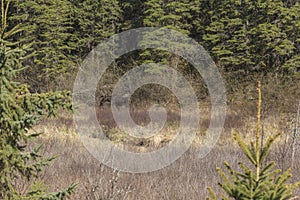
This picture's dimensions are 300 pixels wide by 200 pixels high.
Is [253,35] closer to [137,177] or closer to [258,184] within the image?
[137,177]

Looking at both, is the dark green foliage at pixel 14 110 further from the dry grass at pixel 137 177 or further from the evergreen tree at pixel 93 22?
the evergreen tree at pixel 93 22

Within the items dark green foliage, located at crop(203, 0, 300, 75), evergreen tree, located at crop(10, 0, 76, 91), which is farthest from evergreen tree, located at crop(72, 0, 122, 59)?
dark green foliage, located at crop(203, 0, 300, 75)

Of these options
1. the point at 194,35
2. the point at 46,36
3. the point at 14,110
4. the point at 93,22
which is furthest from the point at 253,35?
the point at 14,110

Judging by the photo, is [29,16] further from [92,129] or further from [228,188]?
[228,188]

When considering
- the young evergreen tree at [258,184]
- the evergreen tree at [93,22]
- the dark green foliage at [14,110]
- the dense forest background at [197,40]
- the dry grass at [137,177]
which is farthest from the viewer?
the evergreen tree at [93,22]

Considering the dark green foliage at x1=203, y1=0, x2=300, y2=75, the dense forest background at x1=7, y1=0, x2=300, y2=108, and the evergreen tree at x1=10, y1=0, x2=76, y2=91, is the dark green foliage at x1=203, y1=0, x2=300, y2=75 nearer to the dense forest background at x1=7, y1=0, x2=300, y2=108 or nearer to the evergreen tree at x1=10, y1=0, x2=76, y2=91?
the dense forest background at x1=7, y1=0, x2=300, y2=108

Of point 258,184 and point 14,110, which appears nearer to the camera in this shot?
point 258,184

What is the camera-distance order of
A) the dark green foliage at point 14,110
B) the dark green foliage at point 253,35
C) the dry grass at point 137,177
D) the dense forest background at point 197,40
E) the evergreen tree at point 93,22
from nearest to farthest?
the dark green foliage at point 14,110 < the dry grass at point 137,177 < the dense forest background at point 197,40 < the dark green foliage at point 253,35 < the evergreen tree at point 93,22

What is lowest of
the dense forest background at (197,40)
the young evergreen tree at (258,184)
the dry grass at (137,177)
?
the dry grass at (137,177)

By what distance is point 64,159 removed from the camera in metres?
6.54

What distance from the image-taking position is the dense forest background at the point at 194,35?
20219mm

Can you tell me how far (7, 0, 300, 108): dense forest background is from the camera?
20.2 metres

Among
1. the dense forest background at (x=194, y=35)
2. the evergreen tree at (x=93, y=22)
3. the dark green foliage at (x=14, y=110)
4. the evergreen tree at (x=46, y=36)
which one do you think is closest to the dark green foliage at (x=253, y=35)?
the dense forest background at (x=194, y=35)

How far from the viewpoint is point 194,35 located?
2430cm
